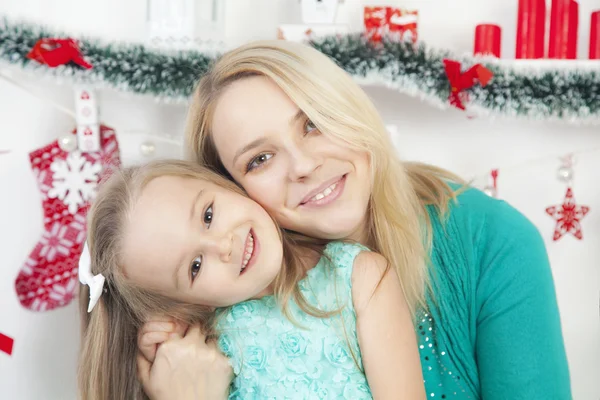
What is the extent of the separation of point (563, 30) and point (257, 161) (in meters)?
0.96

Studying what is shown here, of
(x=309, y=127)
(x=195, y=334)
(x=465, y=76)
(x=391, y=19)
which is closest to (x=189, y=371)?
(x=195, y=334)

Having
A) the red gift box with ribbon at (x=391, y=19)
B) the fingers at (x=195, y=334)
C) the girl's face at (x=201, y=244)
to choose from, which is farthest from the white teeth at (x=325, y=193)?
the red gift box with ribbon at (x=391, y=19)

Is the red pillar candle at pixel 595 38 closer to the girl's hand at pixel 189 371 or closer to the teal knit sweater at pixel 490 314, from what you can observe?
the teal knit sweater at pixel 490 314

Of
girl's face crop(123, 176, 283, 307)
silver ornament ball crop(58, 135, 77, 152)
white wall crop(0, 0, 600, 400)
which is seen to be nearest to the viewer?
girl's face crop(123, 176, 283, 307)

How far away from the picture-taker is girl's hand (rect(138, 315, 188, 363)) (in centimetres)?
147

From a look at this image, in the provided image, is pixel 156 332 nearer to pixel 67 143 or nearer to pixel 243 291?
pixel 243 291

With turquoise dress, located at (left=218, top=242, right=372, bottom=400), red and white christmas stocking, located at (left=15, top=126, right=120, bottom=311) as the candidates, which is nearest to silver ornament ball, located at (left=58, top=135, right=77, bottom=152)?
red and white christmas stocking, located at (left=15, top=126, right=120, bottom=311)

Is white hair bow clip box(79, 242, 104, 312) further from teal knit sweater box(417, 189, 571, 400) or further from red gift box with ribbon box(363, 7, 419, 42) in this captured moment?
red gift box with ribbon box(363, 7, 419, 42)

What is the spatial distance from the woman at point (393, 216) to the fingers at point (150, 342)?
0.08 meters

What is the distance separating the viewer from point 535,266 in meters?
1.45

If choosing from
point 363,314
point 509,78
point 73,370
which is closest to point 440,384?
point 363,314

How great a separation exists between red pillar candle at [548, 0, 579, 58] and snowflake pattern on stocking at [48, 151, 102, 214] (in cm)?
131

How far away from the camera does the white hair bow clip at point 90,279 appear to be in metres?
1.37

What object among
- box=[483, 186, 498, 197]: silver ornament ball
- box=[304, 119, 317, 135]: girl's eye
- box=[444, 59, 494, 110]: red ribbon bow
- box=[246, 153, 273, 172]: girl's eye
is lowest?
box=[483, 186, 498, 197]: silver ornament ball
